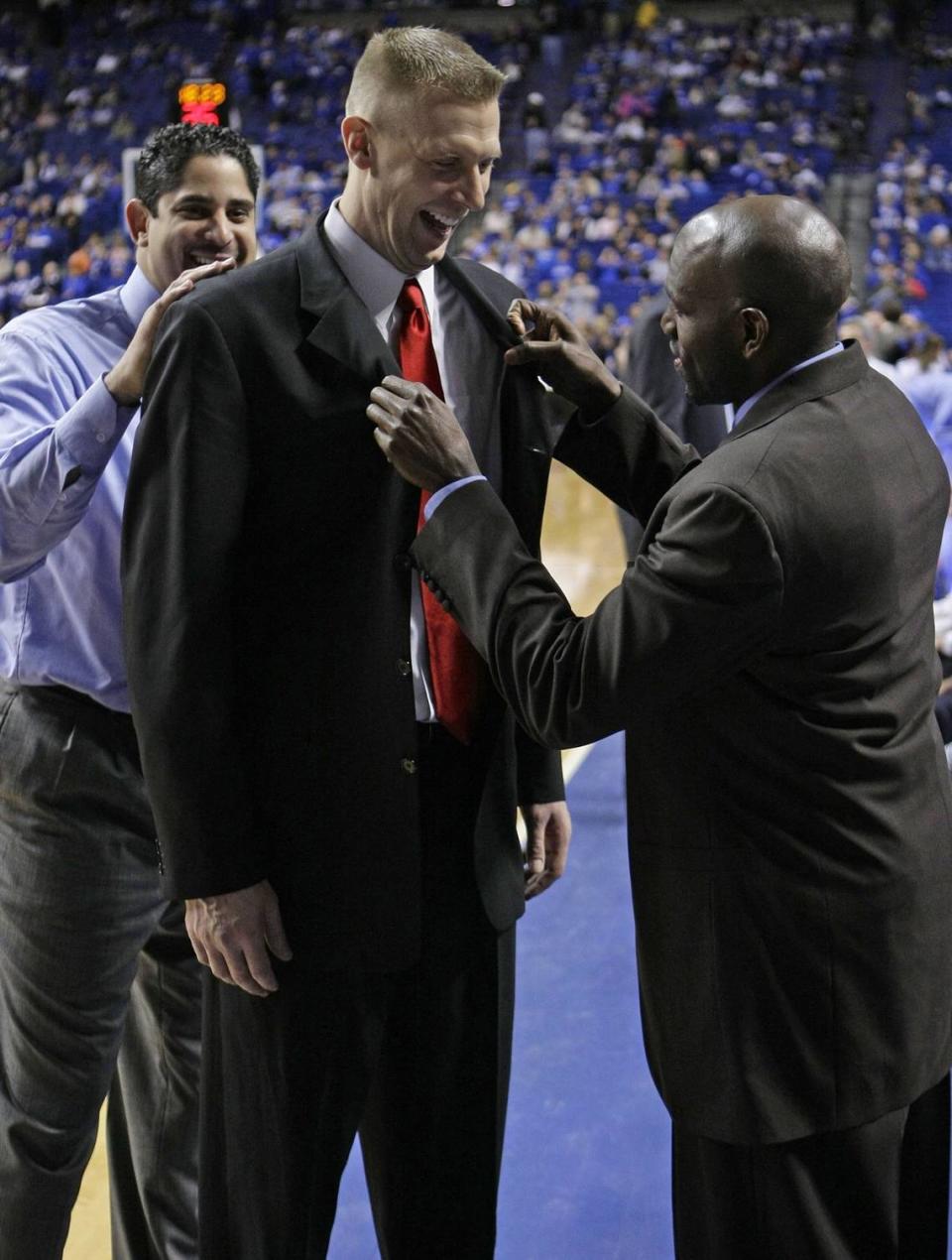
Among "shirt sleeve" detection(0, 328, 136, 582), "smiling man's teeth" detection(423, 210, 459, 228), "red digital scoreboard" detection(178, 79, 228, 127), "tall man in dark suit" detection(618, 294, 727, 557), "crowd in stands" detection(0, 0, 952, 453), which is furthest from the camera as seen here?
"crowd in stands" detection(0, 0, 952, 453)

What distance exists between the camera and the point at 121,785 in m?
2.08

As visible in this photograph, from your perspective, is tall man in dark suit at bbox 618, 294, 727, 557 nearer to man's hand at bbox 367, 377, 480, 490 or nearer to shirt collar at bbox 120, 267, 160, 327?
shirt collar at bbox 120, 267, 160, 327

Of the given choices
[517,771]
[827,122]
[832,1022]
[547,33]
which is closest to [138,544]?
Answer: [517,771]

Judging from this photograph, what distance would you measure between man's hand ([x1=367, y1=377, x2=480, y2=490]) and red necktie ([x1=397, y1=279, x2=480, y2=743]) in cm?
13

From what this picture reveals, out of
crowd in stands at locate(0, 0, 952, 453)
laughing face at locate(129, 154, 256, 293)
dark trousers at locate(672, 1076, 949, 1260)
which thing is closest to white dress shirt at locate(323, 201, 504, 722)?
laughing face at locate(129, 154, 256, 293)

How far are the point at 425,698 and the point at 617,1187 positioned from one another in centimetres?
147

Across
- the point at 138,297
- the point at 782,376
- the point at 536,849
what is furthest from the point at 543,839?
the point at 138,297

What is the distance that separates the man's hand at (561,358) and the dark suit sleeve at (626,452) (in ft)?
0.09

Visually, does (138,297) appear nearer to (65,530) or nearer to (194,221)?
(194,221)

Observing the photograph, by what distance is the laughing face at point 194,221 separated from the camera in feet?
6.99

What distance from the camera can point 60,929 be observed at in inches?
81.1

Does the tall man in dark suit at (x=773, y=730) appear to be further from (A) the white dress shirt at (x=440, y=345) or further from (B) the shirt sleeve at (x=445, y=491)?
(A) the white dress shirt at (x=440, y=345)

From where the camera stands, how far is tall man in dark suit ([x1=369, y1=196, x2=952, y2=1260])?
1.58m

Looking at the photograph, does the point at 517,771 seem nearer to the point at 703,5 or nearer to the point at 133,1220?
the point at 133,1220
